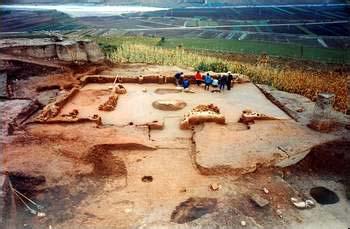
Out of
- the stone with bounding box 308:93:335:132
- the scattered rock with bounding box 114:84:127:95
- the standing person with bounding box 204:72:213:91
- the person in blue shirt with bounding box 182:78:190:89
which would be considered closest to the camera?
the stone with bounding box 308:93:335:132

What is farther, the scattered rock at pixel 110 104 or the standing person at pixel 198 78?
the standing person at pixel 198 78

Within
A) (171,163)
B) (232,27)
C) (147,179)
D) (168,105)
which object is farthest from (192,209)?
(232,27)

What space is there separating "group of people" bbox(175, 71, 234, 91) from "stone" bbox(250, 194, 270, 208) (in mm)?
8532

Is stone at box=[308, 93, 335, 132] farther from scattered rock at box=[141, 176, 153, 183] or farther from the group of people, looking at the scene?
scattered rock at box=[141, 176, 153, 183]

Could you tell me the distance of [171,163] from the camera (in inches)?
385

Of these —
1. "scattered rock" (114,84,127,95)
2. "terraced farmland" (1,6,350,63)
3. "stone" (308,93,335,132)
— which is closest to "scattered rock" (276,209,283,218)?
"stone" (308,93,335,132)

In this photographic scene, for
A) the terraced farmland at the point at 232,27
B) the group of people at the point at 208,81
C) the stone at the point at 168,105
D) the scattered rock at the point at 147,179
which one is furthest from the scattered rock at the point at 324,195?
the terraced farmland at the point at 232,27

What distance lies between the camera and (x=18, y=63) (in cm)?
1855

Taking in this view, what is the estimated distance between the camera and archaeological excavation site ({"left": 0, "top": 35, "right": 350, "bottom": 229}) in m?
7.70

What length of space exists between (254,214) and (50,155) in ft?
17.7

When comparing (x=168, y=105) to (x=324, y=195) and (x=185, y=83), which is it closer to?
(x=185, y=83)

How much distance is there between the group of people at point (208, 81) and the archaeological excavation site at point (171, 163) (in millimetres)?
1242

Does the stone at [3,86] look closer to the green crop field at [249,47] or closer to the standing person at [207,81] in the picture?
the standing person at [207,81]

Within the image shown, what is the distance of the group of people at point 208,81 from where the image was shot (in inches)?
638
